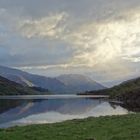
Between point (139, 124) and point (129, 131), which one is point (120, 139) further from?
point (139, 124)

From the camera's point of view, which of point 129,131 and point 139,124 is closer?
point 129,131

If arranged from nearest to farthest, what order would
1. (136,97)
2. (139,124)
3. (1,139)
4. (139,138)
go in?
(139,138), (1,139), (139,124), (136,97)

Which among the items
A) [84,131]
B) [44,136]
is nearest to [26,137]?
[44,136]

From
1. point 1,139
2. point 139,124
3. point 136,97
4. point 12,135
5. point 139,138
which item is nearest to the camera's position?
point 139,138

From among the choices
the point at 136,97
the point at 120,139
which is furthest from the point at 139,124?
the point at 136,97

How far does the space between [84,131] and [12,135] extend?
696 cm

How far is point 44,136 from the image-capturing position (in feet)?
115

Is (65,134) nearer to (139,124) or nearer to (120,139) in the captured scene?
(120,139)

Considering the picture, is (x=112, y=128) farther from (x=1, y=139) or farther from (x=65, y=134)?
(x=1, y=139)

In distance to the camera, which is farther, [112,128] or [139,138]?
[112,128]

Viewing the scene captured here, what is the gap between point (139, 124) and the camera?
39656mm

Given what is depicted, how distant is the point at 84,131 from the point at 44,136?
4307mm

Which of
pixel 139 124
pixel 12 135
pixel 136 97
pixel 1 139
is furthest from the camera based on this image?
pixel 136 97

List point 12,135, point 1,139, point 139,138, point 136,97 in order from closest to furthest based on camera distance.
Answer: point 139,138
point 1,139
point 12,135
point 136,97
